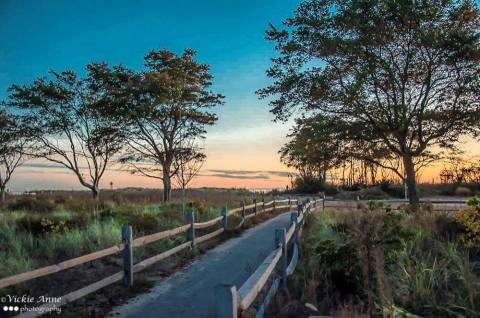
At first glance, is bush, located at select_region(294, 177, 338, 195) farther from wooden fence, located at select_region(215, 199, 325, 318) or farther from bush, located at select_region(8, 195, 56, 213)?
wooden fence, located at select_region(215, 199, 325, 318)

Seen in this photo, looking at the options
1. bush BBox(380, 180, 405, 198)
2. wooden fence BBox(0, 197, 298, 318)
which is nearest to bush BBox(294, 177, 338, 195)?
bush BBox(380, 180, 405, 198)

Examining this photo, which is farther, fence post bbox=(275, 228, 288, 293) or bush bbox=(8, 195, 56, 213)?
bush bbox=(8, 195, 56, 213)

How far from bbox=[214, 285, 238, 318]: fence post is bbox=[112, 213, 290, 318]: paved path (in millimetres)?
3615

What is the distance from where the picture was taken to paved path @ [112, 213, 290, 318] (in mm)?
7688

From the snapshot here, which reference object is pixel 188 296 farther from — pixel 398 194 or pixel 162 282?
pixel 398 194

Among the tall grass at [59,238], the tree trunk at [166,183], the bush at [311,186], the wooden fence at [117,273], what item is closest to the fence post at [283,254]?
the wooden fence at [117,273]

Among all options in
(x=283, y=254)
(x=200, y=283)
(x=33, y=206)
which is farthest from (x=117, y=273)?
(x=33, y=206)

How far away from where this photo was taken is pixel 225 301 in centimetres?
383

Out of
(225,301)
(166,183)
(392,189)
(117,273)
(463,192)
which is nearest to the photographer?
(225,301)

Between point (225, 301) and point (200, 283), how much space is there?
5.99 meters

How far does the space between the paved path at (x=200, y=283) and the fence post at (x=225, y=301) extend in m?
3.61

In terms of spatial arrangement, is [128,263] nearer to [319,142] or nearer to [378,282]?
[378,282]

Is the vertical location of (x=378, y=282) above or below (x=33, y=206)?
below

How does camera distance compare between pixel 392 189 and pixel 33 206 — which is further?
pixel 392 189
